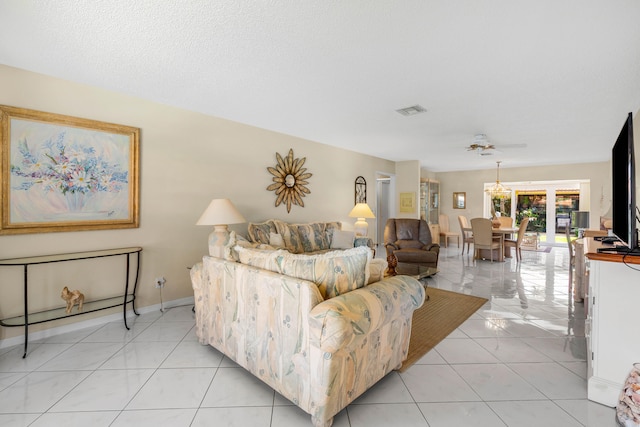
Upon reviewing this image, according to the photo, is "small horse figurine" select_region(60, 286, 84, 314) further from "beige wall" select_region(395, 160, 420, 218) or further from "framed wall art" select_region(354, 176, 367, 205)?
"beige wall" select_region(395, 160, 420, 218)

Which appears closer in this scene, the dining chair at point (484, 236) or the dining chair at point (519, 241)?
the dining chair at point (484, 236)

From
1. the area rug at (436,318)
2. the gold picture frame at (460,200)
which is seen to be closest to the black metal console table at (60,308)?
the area rug at (436,318)

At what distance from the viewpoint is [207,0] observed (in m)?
1.68

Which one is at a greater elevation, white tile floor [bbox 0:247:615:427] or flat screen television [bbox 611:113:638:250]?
flat screen television [bbox 611:113:638:250]

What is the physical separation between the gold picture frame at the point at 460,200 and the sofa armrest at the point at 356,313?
8.01 m

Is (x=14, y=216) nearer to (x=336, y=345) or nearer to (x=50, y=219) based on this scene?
(x=50, y=219)

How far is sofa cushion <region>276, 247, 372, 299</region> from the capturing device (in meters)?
1.75

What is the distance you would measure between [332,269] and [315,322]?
1.12 ft

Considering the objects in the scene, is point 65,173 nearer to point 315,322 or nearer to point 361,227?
point 315,322

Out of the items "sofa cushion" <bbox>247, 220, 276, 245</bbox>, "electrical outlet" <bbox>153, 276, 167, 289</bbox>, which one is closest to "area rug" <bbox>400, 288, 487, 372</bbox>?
"sofa cushion" <bbox>247, 220, 276, 245</bbox>

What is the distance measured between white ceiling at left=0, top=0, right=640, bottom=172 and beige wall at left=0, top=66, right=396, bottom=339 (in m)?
0.19

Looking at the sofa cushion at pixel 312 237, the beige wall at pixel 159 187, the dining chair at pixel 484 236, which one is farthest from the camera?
the dining chair at pixel 484 236

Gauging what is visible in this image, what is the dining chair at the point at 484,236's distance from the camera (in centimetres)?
605

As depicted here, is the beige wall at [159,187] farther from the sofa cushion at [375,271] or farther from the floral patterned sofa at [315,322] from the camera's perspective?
the sofa cushion at [375,271]
